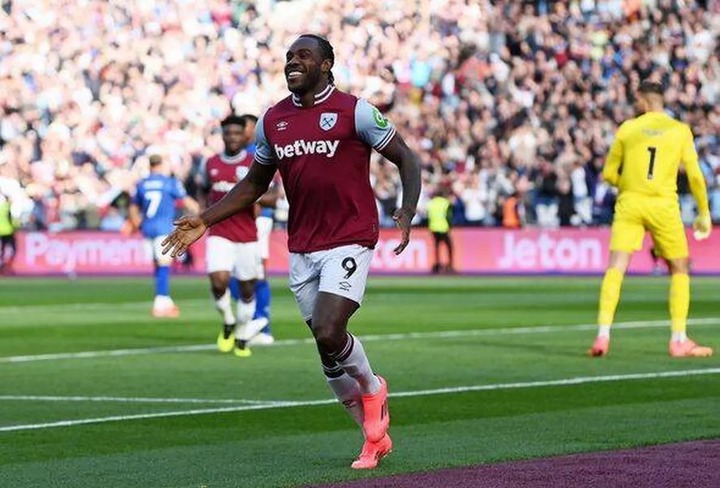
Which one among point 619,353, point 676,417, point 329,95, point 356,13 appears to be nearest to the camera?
point 329,95

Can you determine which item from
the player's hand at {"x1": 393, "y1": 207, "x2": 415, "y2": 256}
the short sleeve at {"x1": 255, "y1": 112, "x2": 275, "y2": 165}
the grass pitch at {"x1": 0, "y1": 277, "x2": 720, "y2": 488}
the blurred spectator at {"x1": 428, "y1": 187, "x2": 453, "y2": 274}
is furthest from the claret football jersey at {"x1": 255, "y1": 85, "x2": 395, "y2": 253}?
the blurred spectator at {"x1": 428, "y1": 187, "x2": 453, "y2": 274}

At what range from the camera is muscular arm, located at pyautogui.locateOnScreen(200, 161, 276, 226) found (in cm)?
967

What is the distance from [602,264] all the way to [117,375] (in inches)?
960

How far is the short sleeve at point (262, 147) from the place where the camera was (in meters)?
9.52

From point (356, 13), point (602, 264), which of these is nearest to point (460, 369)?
point (602, 264)

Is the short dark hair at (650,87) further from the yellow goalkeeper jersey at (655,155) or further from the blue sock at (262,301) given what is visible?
the blue sock at (262,301)

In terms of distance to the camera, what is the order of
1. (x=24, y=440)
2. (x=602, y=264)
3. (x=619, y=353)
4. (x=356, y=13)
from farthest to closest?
(x=356, y=13)
(x=602, y=264)
(x=619, y=353)
(x=24, y=440)

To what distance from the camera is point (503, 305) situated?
1041 inches

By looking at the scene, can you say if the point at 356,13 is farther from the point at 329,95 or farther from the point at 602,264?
the point at 329,95

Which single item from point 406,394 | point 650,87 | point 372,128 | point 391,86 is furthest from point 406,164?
point 391,86

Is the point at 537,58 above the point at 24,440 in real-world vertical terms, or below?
above

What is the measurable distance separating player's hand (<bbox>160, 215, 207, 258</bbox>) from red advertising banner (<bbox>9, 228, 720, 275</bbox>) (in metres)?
28.3

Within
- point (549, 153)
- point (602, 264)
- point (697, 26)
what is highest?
point (697, 26)

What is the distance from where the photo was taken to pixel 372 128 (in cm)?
922
